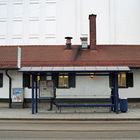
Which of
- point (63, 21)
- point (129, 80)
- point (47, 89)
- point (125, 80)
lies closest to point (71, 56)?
point (125, 80)

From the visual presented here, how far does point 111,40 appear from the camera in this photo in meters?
44.9

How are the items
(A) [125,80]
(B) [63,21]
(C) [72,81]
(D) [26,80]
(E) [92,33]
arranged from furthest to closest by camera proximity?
(B) [63,21] < (E) [92,33] < (D) [26,80] < (A) [125,80] < (C) [72,81]

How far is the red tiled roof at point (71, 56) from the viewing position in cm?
2811

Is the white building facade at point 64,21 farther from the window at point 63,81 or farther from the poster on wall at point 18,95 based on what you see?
the poster on wall at point 18,95

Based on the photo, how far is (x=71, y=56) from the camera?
2983 centimetres

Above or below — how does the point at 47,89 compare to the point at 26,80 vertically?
below

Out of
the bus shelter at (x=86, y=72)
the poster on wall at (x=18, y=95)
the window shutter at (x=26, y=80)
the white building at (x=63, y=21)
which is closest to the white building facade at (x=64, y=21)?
the white building at (x=63, y=21)

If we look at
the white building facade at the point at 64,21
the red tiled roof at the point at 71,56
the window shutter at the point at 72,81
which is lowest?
the window shutter at the point at 72,81

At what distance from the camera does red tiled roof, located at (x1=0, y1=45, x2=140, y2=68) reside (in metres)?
28.1

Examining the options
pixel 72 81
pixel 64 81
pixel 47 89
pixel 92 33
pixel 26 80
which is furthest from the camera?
pixel 92 33

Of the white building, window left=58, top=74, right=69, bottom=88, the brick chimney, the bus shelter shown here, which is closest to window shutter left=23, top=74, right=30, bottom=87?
window left=58, top=74, right=69, bottom=88

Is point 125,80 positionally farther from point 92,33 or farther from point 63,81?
point 92,33

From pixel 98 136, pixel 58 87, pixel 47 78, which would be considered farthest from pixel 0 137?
pixel 58 87

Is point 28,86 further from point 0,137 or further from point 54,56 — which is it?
point 0,137
